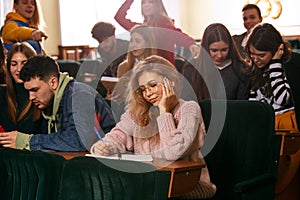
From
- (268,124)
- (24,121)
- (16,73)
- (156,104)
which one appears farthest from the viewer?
(16,73)

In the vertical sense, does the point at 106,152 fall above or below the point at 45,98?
below

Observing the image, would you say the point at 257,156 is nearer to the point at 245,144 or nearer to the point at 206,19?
the point at 245,144

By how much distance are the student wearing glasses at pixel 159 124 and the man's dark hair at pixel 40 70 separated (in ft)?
1.72

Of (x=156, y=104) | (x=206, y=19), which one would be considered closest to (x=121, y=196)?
(x=156, y=104)

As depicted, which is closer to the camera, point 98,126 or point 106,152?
point 106,152

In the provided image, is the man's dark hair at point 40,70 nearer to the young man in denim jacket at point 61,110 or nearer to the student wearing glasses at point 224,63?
the young man in denim jacket at point 61,110

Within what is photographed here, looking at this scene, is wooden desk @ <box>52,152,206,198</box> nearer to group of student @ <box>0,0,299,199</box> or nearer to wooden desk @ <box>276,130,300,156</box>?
group of student @ <box>0,0,299,199</box>

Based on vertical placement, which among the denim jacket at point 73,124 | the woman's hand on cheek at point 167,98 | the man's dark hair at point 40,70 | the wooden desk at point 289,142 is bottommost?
the wooden desk at point 289,142

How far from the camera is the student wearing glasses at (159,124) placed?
314 centimetres

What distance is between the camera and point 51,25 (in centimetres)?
1056

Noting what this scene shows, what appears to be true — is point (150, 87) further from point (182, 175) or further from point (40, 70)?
point (40, 70)

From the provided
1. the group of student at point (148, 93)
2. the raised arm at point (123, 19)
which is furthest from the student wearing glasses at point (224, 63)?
the raised arm at point (123, 19)

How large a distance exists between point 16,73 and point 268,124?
1654 millimetres

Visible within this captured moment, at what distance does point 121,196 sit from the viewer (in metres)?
2.12
